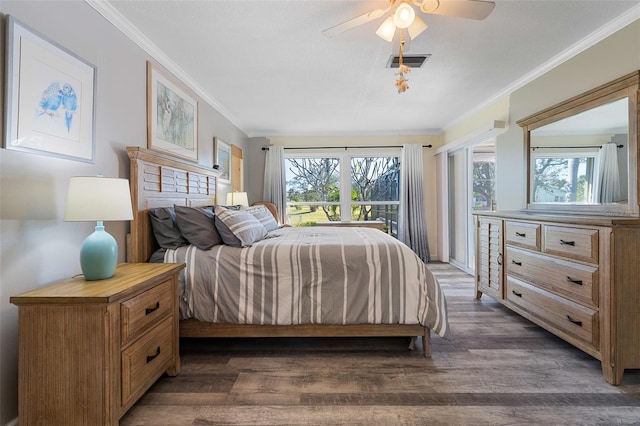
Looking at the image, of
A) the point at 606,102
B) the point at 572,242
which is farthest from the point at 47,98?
the point at 606,102

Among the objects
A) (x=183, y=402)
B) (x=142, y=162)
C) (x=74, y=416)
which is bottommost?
(x=183, y=402)

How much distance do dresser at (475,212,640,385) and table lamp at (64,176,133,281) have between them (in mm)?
2665

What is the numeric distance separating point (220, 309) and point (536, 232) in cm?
241

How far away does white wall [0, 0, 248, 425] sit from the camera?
52.3 inches

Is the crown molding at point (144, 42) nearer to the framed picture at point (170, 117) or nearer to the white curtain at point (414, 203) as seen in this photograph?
the framed picture at point (170, 117)

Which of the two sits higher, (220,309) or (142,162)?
(142,162)

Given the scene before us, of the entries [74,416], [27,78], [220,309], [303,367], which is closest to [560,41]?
[303,367]

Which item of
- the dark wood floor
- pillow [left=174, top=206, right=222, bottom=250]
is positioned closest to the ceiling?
pillow [left=174, top=206, right=222, bottom=250]

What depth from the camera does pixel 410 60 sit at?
8.63ft

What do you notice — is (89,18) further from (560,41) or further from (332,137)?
(332,137)

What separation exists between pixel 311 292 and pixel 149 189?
56.2 inches

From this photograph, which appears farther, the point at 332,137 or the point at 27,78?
the point at 332,137

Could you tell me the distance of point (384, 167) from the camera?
542cm

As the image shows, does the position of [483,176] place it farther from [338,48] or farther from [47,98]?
[47,98]
